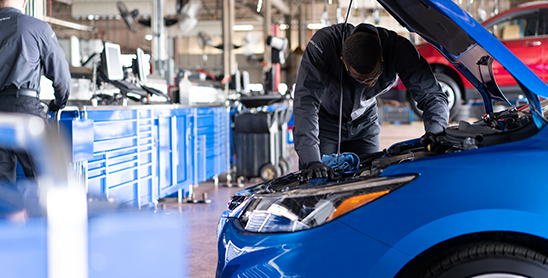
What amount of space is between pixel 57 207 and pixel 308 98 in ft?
4.44

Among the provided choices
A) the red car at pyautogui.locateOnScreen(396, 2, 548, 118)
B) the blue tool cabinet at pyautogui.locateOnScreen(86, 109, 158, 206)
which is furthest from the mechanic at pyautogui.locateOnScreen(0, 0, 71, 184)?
the red car at pyautogui.locateOnScreen(396, 2, 548, 118)

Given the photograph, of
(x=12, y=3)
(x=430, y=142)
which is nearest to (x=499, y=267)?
(x=430, y=142)

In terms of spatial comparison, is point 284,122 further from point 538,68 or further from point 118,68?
point 538,68

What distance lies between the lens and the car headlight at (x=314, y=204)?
4.04 feet

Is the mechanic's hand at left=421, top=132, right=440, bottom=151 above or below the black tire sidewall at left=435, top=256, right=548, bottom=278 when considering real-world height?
above

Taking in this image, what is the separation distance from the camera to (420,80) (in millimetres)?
2168

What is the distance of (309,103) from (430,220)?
1.07 meters

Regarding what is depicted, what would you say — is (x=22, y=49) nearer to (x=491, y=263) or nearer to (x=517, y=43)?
(x=491, y=263)

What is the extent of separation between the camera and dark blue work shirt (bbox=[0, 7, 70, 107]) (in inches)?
109

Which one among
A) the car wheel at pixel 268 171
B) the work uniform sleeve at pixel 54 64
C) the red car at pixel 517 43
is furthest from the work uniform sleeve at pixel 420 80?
the red car at pixel 517 43

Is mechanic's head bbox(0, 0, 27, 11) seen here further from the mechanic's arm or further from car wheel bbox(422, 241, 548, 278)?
car wheel bbox(422, 241, 548, 278)

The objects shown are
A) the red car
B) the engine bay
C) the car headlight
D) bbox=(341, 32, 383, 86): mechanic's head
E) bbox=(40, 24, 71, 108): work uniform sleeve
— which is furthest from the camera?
the red car

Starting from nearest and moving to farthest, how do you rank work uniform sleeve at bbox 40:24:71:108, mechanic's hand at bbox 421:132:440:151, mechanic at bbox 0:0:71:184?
mechanic's hand at bbox 421:132:440:151 → mechanic at bbox 0:0:71:184 → work uniform sleeve at bbox 40:24:71:108

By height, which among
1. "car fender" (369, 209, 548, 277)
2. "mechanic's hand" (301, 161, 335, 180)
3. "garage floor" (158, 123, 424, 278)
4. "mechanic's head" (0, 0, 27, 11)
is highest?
"mechanic's head" (0, 0, 27, 11)
